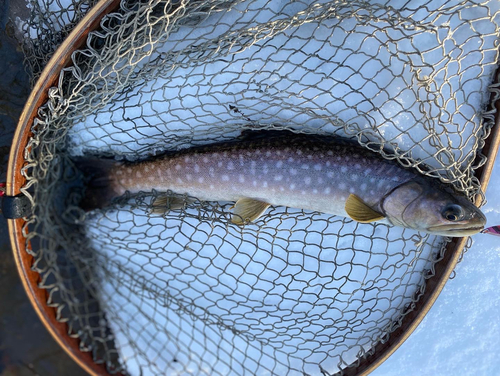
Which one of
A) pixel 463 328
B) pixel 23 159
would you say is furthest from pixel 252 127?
pixel 463 328

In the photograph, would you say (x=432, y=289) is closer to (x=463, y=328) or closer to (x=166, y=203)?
(x=463, y=328)

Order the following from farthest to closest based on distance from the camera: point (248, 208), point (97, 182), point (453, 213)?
point (97, 182) < point (248, 208) < point (453, 213)

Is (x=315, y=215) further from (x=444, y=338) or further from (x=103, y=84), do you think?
(x=103, y=84)

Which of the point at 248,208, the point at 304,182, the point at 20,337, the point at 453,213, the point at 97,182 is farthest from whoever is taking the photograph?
→ the point at 20,337

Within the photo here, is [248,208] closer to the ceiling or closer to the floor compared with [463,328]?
closer to the ceiling

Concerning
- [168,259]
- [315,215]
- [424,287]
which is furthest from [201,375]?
[424,287]

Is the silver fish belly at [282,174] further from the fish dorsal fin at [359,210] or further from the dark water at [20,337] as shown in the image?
the dark water at [20,337]

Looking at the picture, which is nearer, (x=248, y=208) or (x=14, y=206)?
(x=14, y=206)
